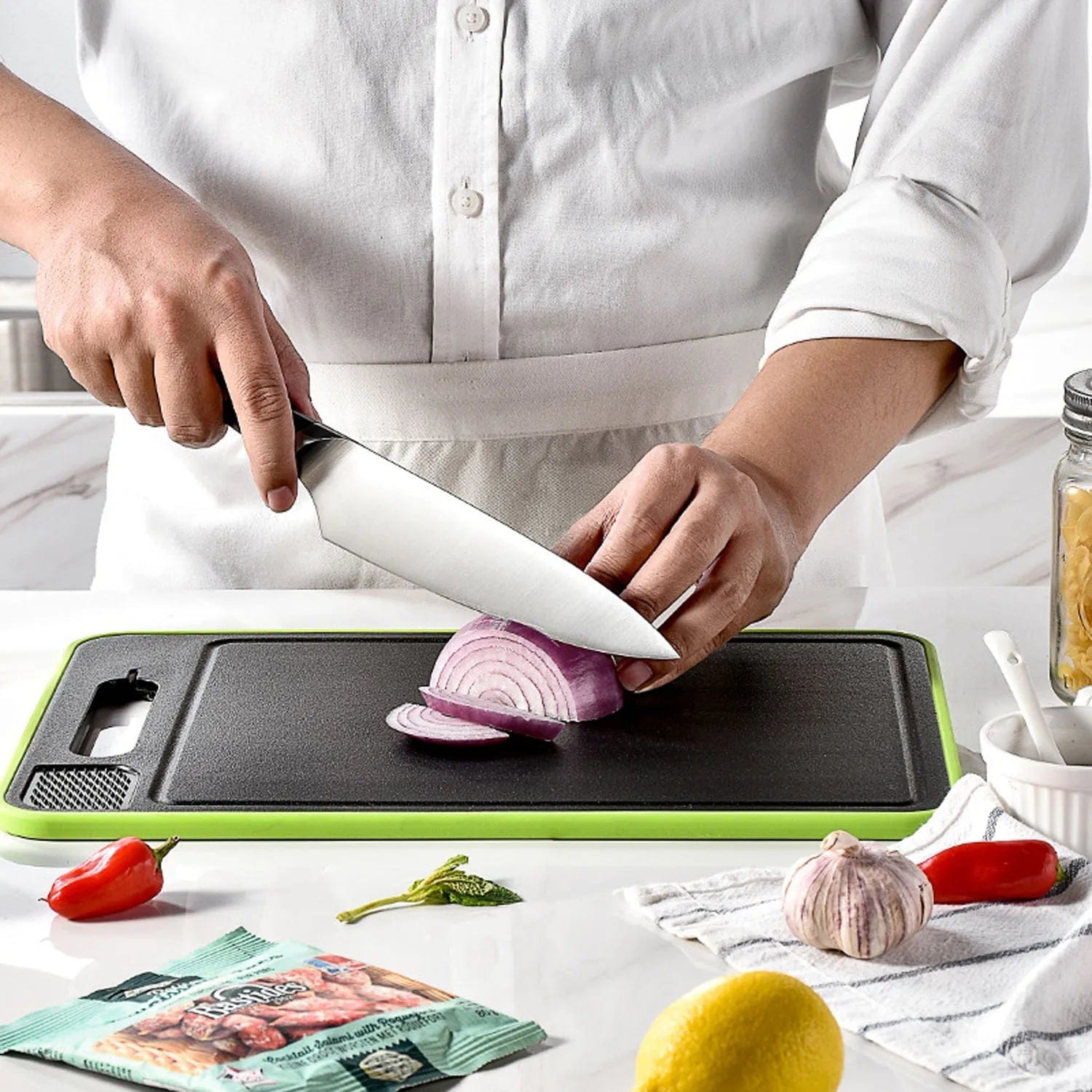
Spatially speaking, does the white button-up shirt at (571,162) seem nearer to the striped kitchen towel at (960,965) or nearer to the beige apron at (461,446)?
the beige apron at (461,446)

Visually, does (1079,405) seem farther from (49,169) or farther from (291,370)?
(49,169)

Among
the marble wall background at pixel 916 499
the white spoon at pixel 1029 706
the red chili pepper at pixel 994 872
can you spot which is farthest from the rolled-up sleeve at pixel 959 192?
the marble wall background at pixel 916 499

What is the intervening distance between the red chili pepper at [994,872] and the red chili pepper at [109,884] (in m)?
0.38

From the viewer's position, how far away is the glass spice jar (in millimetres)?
1040

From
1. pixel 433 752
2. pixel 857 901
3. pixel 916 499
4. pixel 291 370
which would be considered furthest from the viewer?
pixel 916 499

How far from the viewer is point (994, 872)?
813 millimetres

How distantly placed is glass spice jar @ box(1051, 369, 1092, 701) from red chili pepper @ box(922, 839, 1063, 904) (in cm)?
26

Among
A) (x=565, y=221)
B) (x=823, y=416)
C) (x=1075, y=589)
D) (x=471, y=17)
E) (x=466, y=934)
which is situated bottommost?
(x=466, y=934)

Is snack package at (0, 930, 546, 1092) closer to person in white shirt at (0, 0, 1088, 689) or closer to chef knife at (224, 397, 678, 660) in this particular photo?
chef knife at (224, 397, 678, 660)

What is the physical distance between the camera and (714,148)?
1.29 meters

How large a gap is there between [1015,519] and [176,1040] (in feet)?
5.70

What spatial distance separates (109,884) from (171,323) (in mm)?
365

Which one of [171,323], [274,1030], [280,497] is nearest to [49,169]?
[171,323]

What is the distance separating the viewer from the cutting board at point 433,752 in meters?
0.92
